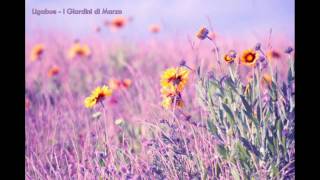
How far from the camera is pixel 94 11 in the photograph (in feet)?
9.18

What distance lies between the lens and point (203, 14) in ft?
9.09

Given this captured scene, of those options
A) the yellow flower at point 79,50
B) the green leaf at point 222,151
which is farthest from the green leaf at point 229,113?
the yellow flower at point 79,50

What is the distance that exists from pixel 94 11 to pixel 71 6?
11cm

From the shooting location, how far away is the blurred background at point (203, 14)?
2740mm

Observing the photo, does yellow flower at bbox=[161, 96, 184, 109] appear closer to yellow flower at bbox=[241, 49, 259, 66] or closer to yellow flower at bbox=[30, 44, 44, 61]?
yellow flower at bbox=[241, 49, 259, 66]

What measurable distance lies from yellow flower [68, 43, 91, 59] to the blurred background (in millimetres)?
480

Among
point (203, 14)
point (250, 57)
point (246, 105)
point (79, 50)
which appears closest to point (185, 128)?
point (246, 105)

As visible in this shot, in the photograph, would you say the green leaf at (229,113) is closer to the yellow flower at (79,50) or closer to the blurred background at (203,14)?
the blurred background at (203,14)

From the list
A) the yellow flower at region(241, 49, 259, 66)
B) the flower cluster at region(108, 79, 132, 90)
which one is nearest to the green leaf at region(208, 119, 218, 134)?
the yellow flower at region(241, 49, 259, 66)

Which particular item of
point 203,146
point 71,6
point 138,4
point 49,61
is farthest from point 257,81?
point 49,61

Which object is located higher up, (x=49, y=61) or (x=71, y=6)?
(x=71, y=6)
